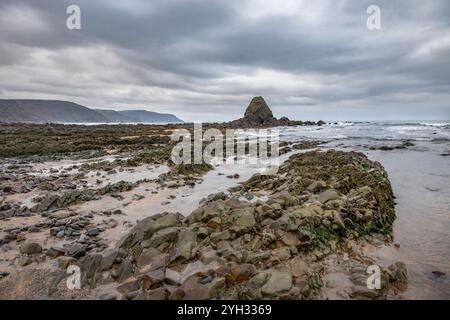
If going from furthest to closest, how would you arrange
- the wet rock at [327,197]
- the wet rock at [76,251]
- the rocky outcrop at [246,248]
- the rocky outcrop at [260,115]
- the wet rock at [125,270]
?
the rocky outcrop at [260,115] < the wet rock at [327,197] < the wet rock at [76,251] < the wet rock at [125,270] < the rocky outcrop at [246,248]

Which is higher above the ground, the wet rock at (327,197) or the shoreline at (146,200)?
the wet rock at (327,197)

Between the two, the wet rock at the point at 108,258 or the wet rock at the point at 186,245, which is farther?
the wet rock at the point at 186,245

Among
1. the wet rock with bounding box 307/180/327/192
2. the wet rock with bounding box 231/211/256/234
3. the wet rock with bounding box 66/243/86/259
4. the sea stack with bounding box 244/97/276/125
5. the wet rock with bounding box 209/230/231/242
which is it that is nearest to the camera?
the wet rock with bounding box 66/243/86/259

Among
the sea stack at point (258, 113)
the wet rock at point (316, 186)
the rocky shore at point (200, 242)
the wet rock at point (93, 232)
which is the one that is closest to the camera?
the rocky shore at point (200, 242)

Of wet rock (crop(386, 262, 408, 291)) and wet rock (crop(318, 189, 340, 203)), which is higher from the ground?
wet rock (crop(318, 189, 340, 203))

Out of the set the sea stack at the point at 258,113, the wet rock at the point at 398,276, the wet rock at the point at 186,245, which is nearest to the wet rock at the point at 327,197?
the wet rock at the point at 398,276

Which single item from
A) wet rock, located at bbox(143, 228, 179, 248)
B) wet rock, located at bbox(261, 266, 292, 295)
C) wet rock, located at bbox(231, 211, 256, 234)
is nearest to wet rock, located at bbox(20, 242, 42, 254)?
wet rock, located at bbox(143, 228, 179, 248)

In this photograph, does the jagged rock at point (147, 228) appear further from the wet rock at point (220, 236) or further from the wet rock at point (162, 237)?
the wet rock at point (220, 236)

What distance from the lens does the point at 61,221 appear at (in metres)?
7.95

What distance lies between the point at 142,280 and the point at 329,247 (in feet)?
13.1

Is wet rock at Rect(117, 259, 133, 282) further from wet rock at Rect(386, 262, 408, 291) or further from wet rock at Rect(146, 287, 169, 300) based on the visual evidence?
wet rock at Rect(386, 262, 408, 291)

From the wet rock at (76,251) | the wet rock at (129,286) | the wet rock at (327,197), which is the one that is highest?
the wet rock at (327,197)
